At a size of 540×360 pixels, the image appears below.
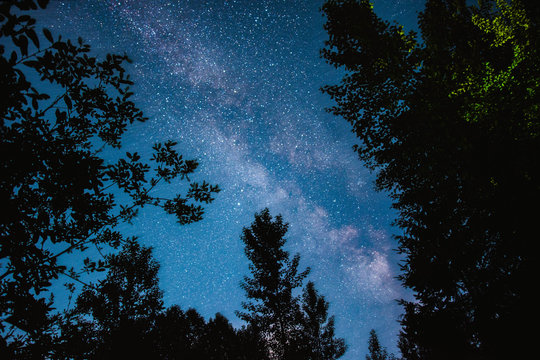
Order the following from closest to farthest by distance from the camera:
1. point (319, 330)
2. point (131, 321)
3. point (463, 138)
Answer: point (463, 138) → point (131, 321) → point (319, 330)

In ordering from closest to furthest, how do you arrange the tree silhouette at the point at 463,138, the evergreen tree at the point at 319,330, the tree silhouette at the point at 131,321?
1. the tree silhouette at the point at 463,138
2. the tree silhouette at the point at 131,321
3. the evergreen tree at the point at 319,330

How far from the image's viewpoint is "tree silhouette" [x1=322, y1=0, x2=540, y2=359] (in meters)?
5.06

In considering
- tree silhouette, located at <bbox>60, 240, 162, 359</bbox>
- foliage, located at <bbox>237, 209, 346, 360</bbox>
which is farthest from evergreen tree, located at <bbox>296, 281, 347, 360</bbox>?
tree silhouette, located at <bbox>60, 240, 162, 359</bbox>

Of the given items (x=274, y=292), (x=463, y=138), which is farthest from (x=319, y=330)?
(x=463, y=138)

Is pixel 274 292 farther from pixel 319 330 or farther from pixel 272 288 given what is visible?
pixel 319 330

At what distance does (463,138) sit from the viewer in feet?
14.5

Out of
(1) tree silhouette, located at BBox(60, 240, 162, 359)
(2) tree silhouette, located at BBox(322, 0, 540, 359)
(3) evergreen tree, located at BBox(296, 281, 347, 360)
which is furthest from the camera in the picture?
(3) evergreen tree, located at BBox(296, 281, 347, 360)

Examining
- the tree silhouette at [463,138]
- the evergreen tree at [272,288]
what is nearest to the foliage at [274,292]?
the evergreen tree at [272,288]

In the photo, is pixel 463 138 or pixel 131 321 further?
pixel 131 321

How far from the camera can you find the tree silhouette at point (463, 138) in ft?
16.6

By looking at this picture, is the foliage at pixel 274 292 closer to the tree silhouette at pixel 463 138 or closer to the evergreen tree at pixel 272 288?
the evergreen tree at pixel 272 288

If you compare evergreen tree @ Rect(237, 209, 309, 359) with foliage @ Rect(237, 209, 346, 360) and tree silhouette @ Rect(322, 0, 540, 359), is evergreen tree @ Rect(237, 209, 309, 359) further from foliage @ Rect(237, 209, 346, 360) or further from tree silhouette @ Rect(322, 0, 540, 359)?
tree silhouette @ Rect(322, 0, 540, 359)

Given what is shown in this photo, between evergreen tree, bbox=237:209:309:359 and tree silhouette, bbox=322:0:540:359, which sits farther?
evergreen tree, bbox=237:209:309:359

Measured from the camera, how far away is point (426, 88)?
5.55 meters
